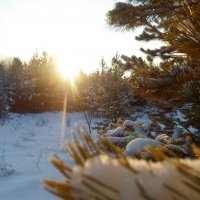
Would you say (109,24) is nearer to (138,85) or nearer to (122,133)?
(122,133)

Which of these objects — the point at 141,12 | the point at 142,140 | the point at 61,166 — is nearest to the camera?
the point at 61,166

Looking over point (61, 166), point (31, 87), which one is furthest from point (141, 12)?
point (31, 87)

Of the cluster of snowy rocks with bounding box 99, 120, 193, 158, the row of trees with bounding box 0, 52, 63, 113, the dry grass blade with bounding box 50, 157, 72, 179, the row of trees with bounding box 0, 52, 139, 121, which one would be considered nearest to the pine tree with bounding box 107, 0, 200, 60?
the cluster of snowy rocks with bounding box 99, 120, 193, 158

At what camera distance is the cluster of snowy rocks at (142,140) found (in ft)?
5.78

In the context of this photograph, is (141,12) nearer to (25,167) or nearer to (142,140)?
(142,140)

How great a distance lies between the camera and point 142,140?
178 centimetres

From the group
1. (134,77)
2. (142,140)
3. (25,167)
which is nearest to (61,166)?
(142,140)

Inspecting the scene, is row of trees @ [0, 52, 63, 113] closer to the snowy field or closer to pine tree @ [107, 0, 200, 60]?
the snowy field

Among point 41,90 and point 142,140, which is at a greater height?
point 41,90

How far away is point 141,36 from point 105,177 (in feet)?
17.2

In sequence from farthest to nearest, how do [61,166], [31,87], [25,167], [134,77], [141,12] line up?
[31,87]
[25,167]
[141,12]
[134,77]
[61,166]

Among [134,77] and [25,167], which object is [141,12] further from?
[25,167]

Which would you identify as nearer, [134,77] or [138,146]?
[138,146]

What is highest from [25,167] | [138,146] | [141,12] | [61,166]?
[141,12]
